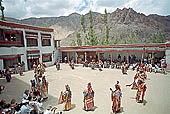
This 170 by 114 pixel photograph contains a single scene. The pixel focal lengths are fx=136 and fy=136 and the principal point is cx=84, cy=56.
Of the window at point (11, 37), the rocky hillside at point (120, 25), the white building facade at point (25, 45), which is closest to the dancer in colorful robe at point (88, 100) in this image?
the white building facade at point (25, 45)

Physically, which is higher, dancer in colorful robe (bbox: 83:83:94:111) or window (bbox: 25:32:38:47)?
window (bbox: 25:32:38:47)

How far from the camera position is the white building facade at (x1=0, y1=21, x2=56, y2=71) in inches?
678

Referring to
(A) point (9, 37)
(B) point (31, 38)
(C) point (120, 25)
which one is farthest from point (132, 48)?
(C) point (120, 25)

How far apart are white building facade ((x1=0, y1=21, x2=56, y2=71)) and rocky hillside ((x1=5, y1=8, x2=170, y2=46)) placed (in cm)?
4450

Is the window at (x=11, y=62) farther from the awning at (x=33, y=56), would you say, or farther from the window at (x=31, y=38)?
the window at (x=31, y=38)

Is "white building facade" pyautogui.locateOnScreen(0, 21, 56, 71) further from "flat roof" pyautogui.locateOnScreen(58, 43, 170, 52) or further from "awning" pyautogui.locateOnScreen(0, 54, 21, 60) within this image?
"flat roof" pyautogui.locateOnScreen(58, 43, 170, 52)

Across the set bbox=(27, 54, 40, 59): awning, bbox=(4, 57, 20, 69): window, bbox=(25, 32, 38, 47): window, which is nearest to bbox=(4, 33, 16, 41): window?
bbox=(25, 32, 38, 47): window

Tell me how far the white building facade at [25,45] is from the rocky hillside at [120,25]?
44.5m

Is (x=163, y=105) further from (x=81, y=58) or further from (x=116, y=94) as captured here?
(x=81, y=58)

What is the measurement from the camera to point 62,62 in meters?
27.6

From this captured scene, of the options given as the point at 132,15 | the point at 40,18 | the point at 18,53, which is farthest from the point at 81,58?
the point at 40,18

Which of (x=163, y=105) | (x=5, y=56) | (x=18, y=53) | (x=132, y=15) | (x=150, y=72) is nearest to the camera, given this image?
(x=163, y=105)

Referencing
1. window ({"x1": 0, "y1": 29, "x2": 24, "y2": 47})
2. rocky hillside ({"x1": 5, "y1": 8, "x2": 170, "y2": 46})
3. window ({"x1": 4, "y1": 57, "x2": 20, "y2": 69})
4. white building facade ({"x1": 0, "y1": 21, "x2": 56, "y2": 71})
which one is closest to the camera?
window ({"x1": 0, "y1": 29, "x2": 24, "y2": 47})

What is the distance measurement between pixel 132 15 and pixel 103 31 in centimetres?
3359
